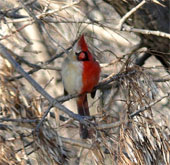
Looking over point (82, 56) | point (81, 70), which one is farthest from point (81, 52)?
point (81, 70)

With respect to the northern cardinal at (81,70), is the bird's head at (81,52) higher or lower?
higher

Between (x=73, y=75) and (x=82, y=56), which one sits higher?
(x=82, y=56)

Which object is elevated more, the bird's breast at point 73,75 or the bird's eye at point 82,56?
the bird's eye at point 82,56

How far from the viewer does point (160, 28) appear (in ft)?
14.4

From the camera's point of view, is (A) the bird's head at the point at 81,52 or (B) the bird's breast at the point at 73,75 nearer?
(A) the bird's head at the point at 81,52

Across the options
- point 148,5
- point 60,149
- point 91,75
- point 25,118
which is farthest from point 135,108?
point 148,5

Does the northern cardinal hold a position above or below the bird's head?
below

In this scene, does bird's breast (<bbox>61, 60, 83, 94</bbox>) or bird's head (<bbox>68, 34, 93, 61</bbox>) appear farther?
bird's breast (<bbox>61, 60, 83, 94</bbox>)

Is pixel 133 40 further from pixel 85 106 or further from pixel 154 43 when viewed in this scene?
pixel 85 106

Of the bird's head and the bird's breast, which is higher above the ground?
the bird's head

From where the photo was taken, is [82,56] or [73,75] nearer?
[82,56]

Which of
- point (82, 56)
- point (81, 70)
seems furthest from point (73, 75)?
point (82, 56)

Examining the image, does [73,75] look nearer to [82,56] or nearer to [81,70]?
[81,70]

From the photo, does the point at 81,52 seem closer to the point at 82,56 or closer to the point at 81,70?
the point at 82,56
